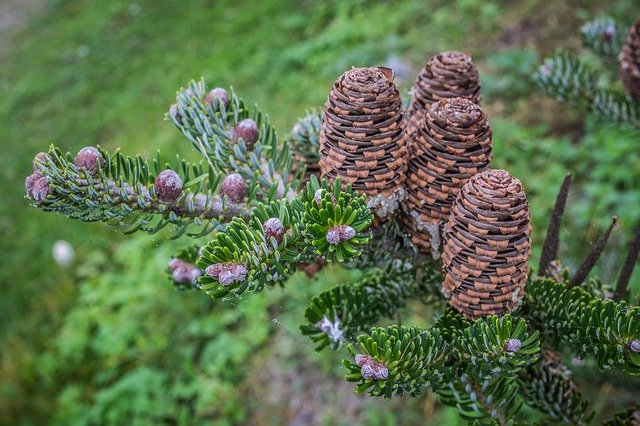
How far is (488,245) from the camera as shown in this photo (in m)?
0.74

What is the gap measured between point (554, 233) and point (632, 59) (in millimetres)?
475

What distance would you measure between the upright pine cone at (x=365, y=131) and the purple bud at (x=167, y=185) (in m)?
0.21

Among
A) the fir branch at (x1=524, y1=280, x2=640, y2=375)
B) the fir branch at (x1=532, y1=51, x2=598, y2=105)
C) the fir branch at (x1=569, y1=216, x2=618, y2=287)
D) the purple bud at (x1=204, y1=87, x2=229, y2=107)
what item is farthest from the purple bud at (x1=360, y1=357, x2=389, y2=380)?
the fir branch at (x1=532, y1=51, x2=598, y2=105)

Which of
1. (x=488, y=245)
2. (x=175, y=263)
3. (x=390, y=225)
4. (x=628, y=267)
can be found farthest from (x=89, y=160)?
(x=628, y=267)

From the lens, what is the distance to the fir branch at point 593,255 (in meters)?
0.81

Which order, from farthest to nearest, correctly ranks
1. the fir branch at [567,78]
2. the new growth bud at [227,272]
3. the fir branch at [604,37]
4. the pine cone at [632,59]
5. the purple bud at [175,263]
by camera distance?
the fir branch at [604,37] → the fir branch at [567,78] → the pine cone at [632,59] → the purple bud at [175,263] → the new growth bud at [227,272]

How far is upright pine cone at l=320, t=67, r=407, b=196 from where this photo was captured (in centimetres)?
77

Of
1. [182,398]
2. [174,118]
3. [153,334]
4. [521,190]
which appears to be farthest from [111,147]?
[521,190]

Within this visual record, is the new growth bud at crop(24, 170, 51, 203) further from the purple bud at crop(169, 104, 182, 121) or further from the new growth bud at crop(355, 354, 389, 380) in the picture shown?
the new growth bud at crop(355, 354, 389, 380)

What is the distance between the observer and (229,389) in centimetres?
309

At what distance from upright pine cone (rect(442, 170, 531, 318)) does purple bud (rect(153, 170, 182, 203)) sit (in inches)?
14.9

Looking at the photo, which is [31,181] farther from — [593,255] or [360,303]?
[593,255]

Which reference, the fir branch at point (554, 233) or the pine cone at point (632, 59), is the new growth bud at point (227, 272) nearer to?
the fir branch at point (554, 233)

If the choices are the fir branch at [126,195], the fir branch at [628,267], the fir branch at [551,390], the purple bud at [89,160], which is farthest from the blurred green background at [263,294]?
the purple bud at [89,160]
